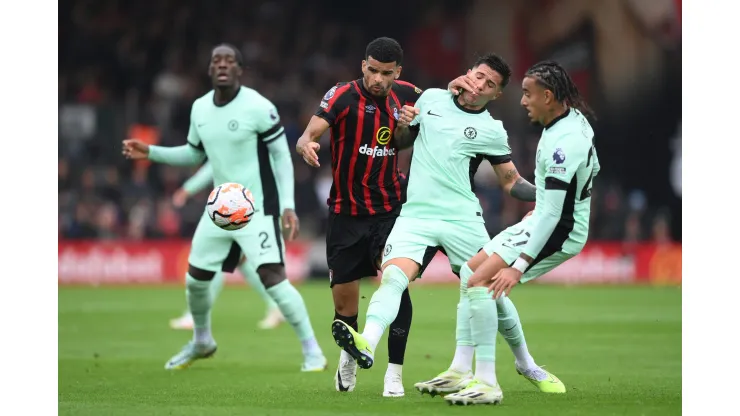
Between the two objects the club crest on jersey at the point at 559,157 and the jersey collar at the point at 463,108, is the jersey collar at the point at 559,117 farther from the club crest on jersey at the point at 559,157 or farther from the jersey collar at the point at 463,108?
the jersey collar at the point at 463,108

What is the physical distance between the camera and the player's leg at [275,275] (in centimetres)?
953

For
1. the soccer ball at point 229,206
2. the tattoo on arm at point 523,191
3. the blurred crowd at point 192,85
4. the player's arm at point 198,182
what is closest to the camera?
the tattoo on arm at point 523,191

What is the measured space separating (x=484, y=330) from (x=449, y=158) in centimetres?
124

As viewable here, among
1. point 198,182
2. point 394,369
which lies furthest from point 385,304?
point 198,182

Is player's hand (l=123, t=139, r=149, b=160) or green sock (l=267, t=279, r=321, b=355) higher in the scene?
player's hand (l=123, t=139, r=149, b=160)

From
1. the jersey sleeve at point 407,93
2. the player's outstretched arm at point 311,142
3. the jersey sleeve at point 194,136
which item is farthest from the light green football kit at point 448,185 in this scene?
the jersey sleeve at point 194,136

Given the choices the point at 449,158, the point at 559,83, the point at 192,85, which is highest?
the point at 192,85

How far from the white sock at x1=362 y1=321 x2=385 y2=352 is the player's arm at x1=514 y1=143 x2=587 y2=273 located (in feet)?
3.16

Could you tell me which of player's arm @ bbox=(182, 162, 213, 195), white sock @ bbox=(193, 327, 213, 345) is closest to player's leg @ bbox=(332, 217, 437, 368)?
white sock @ bbox=(193, 327, 213, 345)

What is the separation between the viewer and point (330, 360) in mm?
10391

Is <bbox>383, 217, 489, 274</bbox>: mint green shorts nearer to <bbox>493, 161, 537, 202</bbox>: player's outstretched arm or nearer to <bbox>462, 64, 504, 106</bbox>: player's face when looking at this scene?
<bbox>493, 161, 537, 202</bbox>: player's outstretched arm

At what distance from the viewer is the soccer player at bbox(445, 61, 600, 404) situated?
264 inches

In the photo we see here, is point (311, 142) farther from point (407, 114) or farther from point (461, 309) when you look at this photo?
point (461, 309)
